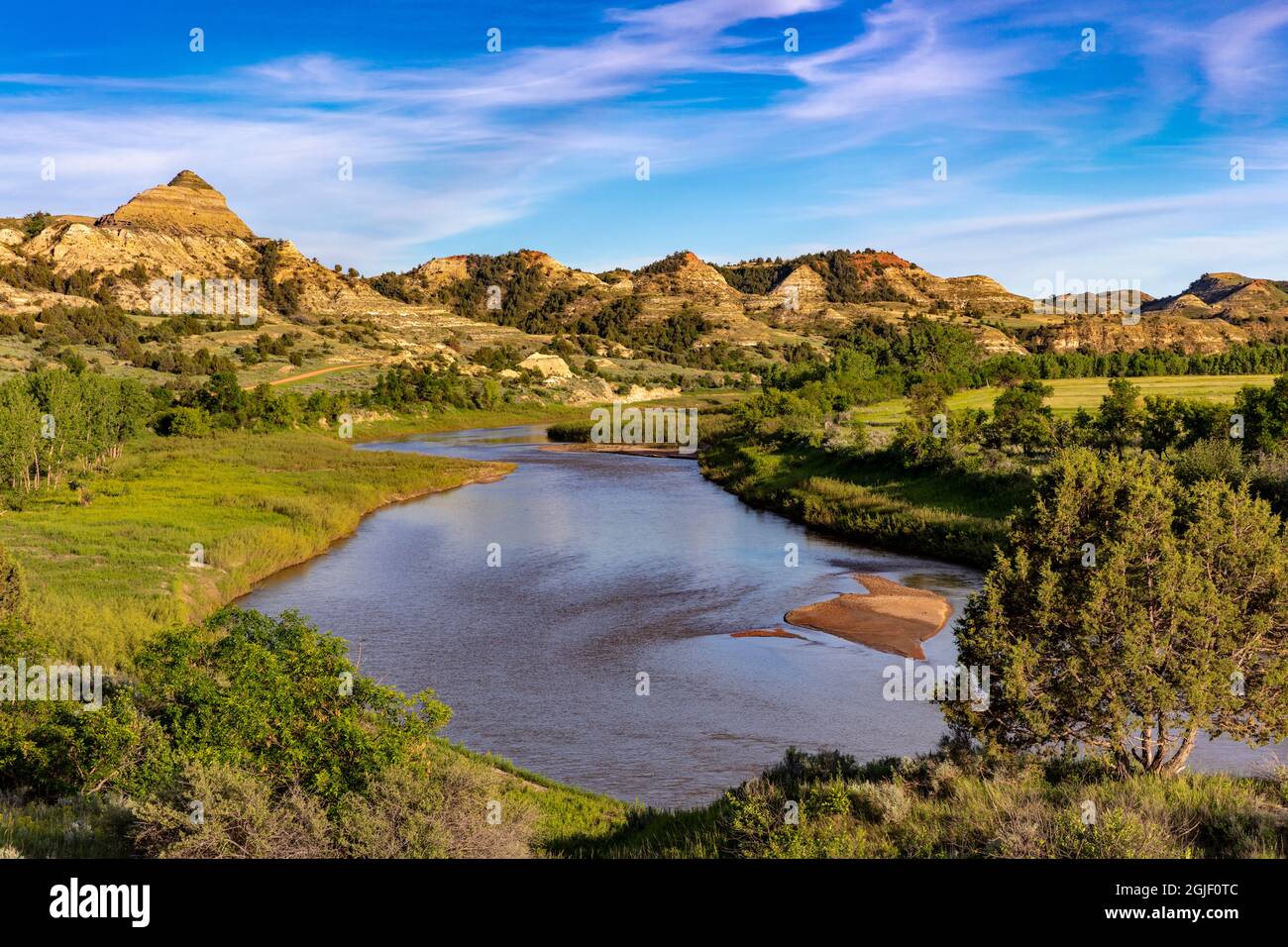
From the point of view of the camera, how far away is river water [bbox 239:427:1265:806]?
2134cm

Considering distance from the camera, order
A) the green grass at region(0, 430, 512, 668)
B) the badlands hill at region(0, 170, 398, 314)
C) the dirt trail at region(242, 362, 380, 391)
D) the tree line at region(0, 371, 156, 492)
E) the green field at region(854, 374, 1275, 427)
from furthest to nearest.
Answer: the badlands hill at region(0, 170, 398, 314) < the dirt trail at region(242, 362, 380, 391) < the green field at region(854, 374, 1275, 427) < the tree line at region(0, 371, 156, 492) < the green grass at region(0, 430, 512, 668)

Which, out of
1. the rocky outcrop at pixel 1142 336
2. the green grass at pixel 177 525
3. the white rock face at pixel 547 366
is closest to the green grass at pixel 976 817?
the green grass at pixel 177 525

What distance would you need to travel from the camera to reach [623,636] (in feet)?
98.5

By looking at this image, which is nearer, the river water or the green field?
the river water

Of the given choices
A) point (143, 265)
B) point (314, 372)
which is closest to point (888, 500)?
point (314, 372)

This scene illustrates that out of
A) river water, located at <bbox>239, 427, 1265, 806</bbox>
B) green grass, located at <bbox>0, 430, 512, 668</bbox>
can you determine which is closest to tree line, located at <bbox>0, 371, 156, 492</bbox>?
green grass, located at <bbox>0, 430, 512, 668</bbox>

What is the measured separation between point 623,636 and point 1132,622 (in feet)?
60.8

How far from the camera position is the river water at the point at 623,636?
21.3 metres

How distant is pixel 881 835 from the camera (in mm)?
11680

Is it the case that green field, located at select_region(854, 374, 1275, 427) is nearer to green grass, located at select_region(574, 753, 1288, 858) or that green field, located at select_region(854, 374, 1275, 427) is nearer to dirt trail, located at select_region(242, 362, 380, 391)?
dirt trail, located at select_region(242, 362, 380, 391)

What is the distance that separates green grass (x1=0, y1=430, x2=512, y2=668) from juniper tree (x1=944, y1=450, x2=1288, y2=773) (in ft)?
60.7

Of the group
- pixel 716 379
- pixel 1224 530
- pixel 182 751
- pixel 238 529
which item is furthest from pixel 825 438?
pixel 716 379

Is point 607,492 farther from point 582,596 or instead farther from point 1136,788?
point 1136,788

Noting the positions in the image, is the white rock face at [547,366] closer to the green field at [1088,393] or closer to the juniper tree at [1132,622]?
the green field at [1088,393]
